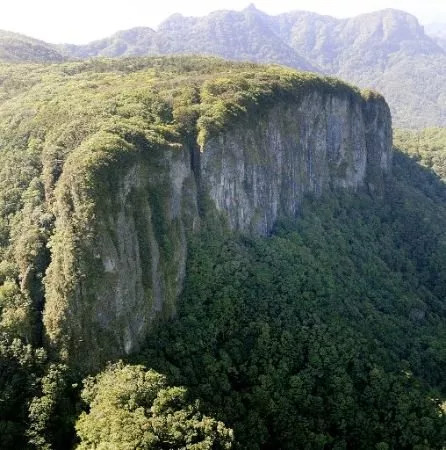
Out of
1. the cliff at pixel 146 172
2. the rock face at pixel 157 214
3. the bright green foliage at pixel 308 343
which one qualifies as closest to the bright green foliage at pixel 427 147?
the cliff at pixel 146 172

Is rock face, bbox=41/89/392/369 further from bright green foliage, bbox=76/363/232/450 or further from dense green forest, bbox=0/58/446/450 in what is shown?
bright green foliage, bbox=76/363/232/450

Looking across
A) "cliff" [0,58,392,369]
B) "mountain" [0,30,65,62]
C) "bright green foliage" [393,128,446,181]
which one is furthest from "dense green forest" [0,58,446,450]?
"bright green foliage" [393,128,446,181]

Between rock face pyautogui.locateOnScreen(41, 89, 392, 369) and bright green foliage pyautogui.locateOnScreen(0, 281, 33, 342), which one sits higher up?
rock face pyautogui.locateOnScreen(41, 89, 392, 369)

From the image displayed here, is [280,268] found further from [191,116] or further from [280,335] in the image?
[191,116]

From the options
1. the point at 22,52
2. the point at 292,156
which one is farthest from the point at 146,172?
the point at 22,52

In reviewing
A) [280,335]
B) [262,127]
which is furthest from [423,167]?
[280,335]

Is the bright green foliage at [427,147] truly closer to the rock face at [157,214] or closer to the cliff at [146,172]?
the cliff at [146,172]
